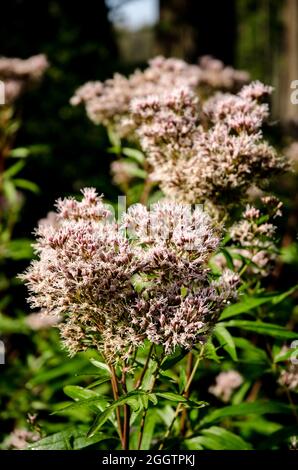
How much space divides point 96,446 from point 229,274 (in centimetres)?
117

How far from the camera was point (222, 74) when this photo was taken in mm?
4984

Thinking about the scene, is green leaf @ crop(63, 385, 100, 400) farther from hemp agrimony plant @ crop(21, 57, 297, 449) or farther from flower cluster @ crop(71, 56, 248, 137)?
flower cluster @ crop(71, 56, 248, 137)

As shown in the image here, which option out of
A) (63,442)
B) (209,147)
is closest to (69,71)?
(209,147)

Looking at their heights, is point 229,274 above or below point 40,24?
below

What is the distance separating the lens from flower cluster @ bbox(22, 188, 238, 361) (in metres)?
2.12

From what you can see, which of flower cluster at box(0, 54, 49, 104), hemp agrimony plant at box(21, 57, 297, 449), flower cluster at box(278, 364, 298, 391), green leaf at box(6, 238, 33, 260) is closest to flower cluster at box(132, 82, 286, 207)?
hemp agrimony plant at box(21, 57, 297, 449)

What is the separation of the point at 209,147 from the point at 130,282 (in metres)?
0.91

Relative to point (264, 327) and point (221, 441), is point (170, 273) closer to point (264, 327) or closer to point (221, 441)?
point (264, 327)

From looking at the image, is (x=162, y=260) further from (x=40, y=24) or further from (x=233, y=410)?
(x=40, y=24)

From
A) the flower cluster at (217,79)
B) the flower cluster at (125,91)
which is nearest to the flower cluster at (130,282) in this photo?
the flower cluster at (125,91)

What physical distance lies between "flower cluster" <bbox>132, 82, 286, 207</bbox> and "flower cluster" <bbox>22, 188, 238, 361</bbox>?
475mm

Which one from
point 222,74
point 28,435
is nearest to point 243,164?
point 28,435

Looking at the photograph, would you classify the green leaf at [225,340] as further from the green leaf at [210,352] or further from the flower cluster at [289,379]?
the flower cluster at [289,379]
